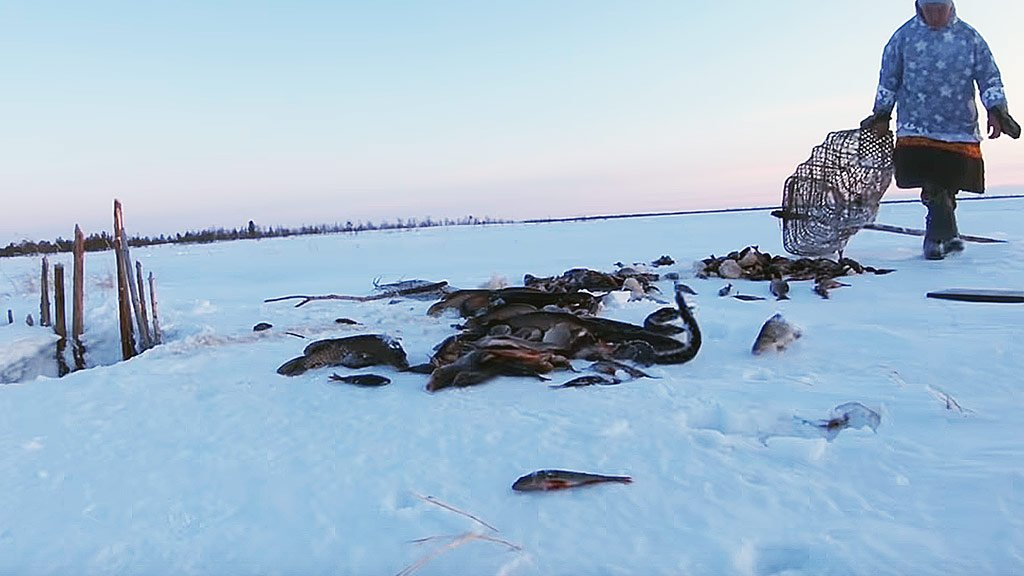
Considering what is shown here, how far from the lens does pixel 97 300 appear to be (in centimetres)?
767

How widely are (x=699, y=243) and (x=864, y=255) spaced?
5737 millimetres

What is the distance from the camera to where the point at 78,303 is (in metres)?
5.92

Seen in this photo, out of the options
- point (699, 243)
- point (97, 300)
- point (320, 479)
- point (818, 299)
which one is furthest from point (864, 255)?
point (97, 300)

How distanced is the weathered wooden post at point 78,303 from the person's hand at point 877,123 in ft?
22.4

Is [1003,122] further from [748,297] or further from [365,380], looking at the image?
[365,380]

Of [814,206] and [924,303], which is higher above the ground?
[814,206]

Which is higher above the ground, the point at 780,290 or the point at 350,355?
the point at 780,290

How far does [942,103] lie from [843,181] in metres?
0.97

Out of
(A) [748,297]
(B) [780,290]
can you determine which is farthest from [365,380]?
(B) [780,290]

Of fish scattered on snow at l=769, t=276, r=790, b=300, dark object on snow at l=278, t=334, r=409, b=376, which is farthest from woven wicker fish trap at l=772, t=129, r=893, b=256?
dark object on snow at l=278, t=334, r=409, b=376

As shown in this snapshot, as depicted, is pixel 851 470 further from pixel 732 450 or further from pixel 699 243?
pixel 699 243

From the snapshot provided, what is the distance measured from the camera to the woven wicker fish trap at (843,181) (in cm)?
632

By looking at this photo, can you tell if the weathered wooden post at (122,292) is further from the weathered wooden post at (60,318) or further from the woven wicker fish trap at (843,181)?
the woven wicker fish trap at (843,181)

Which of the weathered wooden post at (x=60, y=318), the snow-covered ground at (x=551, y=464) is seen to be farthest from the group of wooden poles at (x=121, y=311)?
the snow-covered ground at (x=551, y=464)
